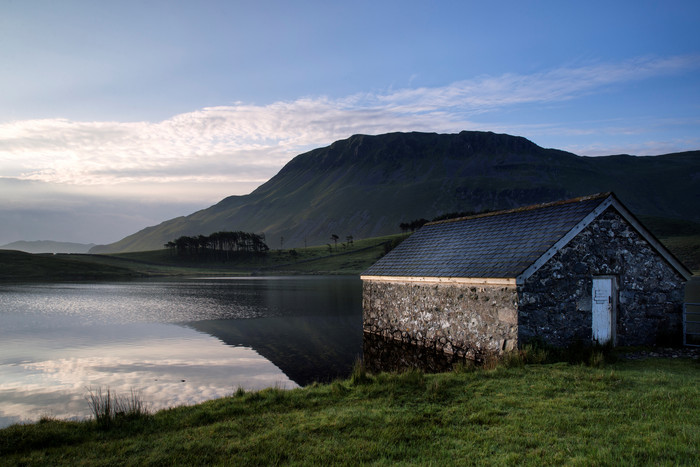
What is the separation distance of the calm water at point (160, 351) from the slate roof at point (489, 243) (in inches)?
172

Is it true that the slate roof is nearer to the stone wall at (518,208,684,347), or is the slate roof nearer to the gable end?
the gable end

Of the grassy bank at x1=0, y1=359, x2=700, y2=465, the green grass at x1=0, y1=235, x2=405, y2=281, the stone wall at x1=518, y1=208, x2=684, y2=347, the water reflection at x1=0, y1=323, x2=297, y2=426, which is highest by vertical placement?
the stone wall at x1=518, y1=208, x2=684, y2=347

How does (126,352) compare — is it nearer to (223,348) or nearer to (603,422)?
(223,348)

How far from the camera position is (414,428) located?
697cm

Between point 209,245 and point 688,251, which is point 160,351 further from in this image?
point 209,245

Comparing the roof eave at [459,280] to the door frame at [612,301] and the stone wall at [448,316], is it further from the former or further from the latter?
the door frame at [612,301]

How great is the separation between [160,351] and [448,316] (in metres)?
11.5

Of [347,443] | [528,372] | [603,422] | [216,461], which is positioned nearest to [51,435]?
[216,461]

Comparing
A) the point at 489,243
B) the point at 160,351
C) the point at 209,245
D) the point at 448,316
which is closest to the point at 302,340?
the point at 160,351

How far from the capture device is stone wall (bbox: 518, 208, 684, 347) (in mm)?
13609

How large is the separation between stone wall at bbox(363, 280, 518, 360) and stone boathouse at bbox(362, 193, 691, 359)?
0.12 feet

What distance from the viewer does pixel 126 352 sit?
18.1 meters

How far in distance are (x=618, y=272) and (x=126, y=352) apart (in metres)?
18.2

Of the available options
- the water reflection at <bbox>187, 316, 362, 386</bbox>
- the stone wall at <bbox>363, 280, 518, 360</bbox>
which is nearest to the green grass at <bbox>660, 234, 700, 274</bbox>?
the water reflection at <bbox>187, 316, 362, 386</bbox>
